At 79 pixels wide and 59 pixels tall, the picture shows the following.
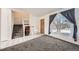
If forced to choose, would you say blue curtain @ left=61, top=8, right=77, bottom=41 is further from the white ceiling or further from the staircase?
the staircase

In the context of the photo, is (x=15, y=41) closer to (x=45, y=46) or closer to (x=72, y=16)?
(x=45, y=46)

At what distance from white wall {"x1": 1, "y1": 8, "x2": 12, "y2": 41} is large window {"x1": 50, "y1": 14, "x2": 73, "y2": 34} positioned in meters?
0.96

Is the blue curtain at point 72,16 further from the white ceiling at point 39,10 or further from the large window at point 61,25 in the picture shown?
the white ceiling at point 39,10

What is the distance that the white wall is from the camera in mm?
2070

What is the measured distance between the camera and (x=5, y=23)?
209 centimetres

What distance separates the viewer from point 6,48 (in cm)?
206

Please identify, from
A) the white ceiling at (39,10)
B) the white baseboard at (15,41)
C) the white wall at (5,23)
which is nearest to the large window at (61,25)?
the white ceiling at (39,10)

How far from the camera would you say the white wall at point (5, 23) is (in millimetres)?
2070

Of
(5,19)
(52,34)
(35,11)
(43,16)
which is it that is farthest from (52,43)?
(5,19)

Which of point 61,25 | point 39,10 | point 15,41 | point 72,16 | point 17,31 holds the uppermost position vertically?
point 39,10

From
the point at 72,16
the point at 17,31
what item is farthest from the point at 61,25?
the point at 17,31

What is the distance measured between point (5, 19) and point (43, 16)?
2.71ft

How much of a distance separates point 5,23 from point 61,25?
121cm
